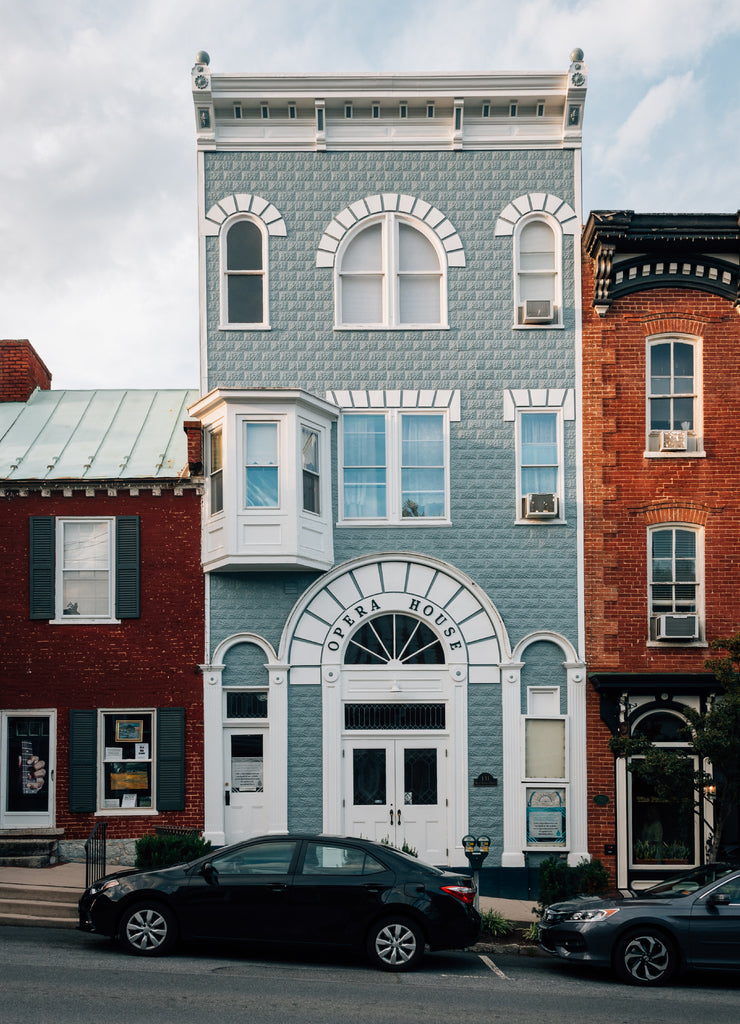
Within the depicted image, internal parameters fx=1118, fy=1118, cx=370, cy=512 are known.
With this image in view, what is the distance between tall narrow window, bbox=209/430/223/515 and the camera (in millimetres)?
18844

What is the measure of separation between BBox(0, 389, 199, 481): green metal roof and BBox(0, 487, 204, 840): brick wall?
1.07 m

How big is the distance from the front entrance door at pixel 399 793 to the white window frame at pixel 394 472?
12.0ft

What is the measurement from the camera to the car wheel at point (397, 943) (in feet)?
41.1

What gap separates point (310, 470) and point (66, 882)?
745 centimetres

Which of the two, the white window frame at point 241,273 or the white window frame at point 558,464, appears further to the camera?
the white window frame at point 241,273

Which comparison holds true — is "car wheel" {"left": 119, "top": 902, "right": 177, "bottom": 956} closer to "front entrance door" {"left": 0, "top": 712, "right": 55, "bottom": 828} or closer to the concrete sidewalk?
the concrete sidewalk

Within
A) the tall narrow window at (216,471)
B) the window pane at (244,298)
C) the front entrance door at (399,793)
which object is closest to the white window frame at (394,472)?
the tall narrow window at (216,471)

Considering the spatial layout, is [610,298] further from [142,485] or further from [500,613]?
[142,485]

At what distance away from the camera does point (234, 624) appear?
744 inches

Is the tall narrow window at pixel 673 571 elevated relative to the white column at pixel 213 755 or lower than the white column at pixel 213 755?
elevated

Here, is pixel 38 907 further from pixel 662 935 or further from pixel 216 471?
pixel 662 935

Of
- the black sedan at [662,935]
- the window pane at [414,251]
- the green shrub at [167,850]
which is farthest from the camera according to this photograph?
the window pane at [414,251]

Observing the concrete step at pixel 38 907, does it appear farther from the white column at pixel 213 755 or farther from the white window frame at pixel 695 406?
the white window frame at pixel 695 406

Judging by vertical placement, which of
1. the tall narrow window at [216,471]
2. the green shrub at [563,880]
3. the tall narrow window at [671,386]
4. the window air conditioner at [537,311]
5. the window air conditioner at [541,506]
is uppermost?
the window air conditioner at [537,311]
